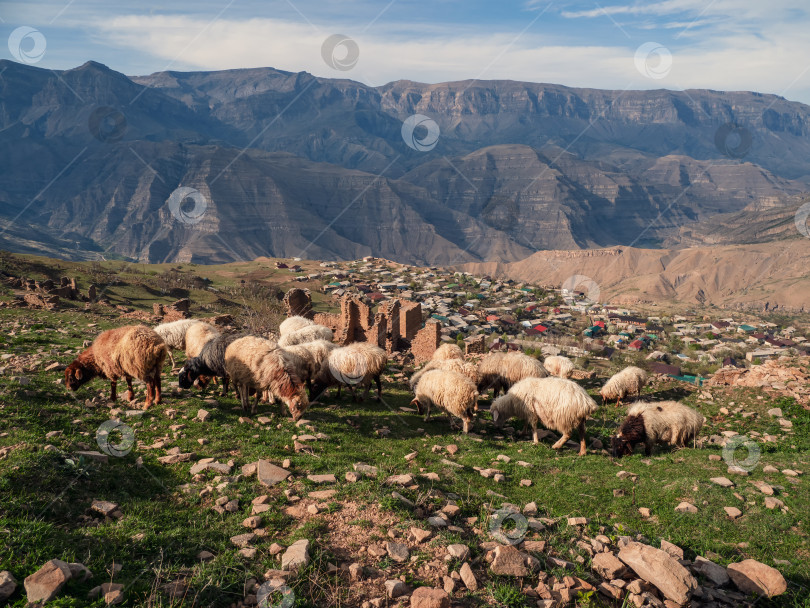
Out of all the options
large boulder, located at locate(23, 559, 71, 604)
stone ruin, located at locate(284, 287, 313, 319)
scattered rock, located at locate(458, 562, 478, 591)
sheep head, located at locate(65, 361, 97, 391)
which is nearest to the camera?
large boulder, located at locate(23, 559, 71, 604)

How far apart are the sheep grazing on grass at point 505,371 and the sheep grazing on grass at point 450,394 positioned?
335 centimetres

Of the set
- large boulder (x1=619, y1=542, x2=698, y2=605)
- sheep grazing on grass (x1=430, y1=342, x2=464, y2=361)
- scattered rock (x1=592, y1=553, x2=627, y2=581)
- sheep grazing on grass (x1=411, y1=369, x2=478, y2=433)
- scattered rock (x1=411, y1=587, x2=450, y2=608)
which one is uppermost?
scattered rock (x1=411, y1=587, x2=450, y2=608)

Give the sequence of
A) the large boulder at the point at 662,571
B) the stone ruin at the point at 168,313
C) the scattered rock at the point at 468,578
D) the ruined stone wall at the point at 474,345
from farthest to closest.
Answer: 1. the stone ruin at the point at 168,313
2. the ruined stone wall at the point at 474,345
3. the large boulder at the point at 662,571
4. the scattered rock at the point at 468,578

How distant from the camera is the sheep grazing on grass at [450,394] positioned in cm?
1277

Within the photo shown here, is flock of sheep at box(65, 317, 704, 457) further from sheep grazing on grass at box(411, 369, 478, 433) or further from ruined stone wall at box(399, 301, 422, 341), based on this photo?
ruined stone wall at box(399, 301, 422, 341)

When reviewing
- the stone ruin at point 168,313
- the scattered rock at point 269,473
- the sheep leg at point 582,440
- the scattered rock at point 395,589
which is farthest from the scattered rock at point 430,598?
the stone ruin at point 168,313

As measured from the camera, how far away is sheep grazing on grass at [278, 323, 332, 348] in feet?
55.7

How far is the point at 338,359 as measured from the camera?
572 inches

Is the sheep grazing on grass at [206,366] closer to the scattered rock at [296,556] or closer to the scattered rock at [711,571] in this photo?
the scattered rock at [296,556]

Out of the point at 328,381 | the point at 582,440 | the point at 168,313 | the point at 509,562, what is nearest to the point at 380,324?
the point at 328,381

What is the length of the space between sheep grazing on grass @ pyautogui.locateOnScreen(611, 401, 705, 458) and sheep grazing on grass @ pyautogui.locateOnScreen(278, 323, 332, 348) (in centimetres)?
1077

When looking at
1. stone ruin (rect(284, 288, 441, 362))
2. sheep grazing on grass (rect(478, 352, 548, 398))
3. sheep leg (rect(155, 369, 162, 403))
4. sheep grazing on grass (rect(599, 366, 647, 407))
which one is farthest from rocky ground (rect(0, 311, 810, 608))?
stone ruin (rect(284, 288, 441, 362))

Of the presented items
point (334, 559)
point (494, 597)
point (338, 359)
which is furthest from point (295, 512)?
point (338, 359)

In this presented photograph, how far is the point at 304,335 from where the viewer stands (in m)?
17.7
